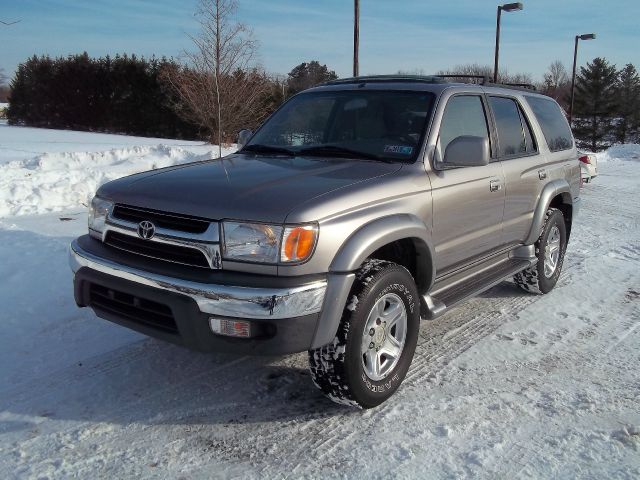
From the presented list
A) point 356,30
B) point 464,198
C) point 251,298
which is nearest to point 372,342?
point 251,298

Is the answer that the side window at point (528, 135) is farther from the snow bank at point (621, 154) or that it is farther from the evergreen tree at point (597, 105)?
the evergreen tree at point (597, 105)

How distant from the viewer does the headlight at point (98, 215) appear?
3457 mm

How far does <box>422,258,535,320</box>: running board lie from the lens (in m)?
3.68

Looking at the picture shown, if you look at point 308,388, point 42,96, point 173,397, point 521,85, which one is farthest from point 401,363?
point 42,96

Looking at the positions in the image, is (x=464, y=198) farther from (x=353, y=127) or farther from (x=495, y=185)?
(x=353, y=127)

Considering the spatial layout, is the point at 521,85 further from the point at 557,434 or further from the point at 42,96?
the point at 42,96

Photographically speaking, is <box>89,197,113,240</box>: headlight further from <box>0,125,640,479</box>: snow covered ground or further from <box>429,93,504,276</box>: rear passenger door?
<box>429,93,504,276</box>: rear passenger door

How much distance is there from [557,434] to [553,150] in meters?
3.24

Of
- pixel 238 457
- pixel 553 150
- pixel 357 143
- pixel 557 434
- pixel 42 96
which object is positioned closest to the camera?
pixel 238 457

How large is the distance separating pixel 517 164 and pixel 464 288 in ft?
4.25

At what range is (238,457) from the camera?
9.39ft

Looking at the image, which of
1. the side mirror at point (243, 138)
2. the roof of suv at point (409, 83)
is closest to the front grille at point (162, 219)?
the side mirror at point (243, 138)

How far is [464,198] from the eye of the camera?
A: 13.1 feet

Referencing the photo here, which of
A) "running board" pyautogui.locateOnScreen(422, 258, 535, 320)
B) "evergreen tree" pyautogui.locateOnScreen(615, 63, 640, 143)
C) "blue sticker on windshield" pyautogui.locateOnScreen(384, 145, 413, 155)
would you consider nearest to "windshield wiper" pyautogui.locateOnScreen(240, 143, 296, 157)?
"blue sticker on windshield" pyautogui.locateOnScreen(384, 145, 413, 155)
